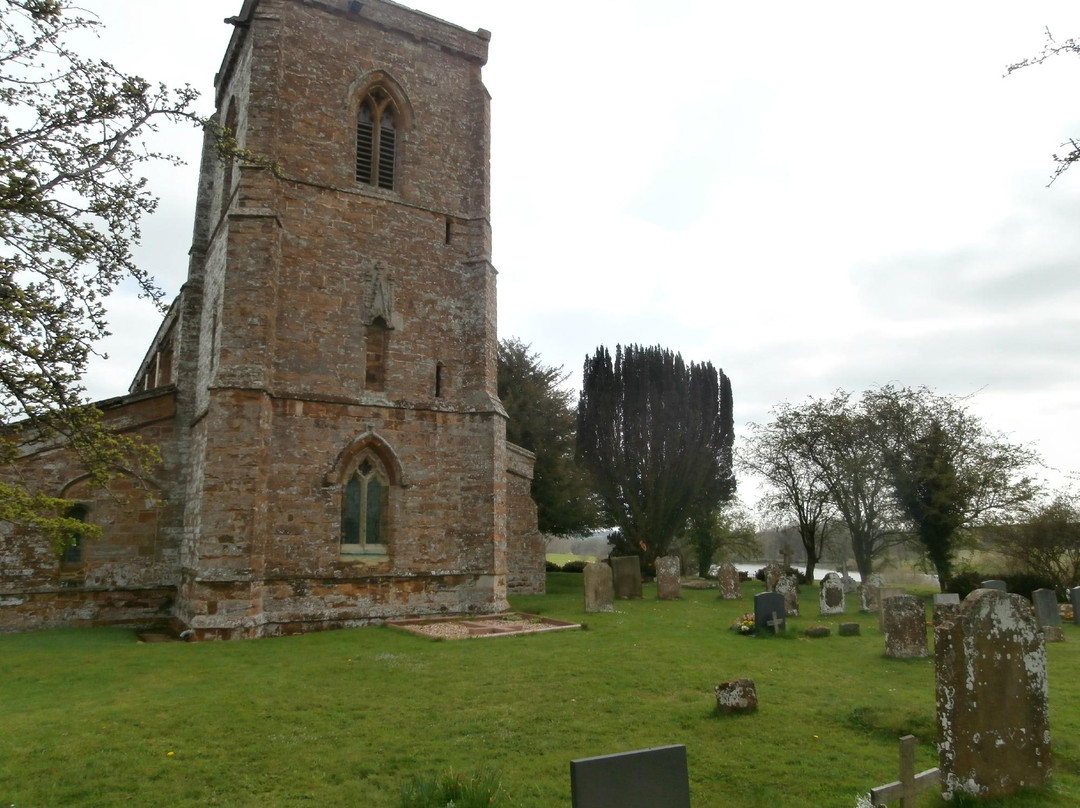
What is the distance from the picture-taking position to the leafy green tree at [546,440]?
2911 centimetres

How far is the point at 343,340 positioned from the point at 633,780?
12.6 m

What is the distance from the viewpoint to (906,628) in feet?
33.0

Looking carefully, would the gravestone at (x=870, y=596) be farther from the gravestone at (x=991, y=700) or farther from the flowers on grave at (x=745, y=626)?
the gravestone at (x=991, y=700)

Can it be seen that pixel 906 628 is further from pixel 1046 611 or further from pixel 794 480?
pixel 794 480

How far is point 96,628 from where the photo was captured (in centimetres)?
1391

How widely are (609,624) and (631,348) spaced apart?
1956 cm

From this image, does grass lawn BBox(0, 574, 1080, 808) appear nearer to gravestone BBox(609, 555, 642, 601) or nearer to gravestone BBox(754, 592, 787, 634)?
gravestone BBox(754, 592, 787, 634)

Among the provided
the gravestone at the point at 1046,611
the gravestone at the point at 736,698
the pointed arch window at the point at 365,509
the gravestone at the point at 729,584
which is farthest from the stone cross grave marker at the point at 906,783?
the gravestone at the point at 729,584

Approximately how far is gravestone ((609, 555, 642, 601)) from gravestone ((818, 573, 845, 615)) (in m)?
5.17

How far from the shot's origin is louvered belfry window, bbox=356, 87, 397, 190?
1609cm

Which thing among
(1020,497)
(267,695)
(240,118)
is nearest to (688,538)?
(1020,497)

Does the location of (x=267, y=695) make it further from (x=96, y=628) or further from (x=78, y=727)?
(x=96, y=628)

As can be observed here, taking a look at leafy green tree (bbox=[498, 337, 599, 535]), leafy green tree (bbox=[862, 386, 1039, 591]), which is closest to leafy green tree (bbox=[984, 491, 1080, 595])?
leafy green tree (bbox=[862, 386, 1039, 591])

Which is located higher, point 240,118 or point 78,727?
point 240,118
